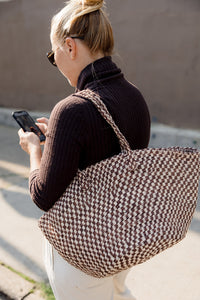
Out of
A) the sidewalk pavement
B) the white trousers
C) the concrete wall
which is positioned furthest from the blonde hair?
the concrete wall

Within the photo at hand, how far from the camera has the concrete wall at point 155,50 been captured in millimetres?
4355

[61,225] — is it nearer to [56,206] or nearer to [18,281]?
[56,206]

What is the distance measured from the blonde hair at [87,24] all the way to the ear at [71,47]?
2cm

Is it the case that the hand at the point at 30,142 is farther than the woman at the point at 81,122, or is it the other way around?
the hand at the point at 30,142

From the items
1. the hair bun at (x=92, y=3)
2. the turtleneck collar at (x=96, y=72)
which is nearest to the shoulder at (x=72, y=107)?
the turtleneck collar at (x=96, y=72)

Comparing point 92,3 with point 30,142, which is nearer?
point 92,3

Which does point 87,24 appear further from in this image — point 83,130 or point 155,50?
point 155,50

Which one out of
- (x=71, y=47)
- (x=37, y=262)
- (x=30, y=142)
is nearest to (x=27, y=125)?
(x=30, y=142)

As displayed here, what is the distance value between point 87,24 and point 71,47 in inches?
4.0

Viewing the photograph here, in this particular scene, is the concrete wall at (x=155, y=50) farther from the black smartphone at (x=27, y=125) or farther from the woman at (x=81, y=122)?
the woman at (x=81, y=122)

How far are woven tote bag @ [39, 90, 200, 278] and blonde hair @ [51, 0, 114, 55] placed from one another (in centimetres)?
22

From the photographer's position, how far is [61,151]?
1097 mm

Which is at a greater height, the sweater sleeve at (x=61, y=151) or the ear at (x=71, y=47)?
the ear at (x=71, y=47)

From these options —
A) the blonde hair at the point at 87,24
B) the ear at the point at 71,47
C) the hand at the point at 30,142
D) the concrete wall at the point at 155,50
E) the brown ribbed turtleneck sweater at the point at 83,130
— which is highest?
the blonde hair at the point at 87,24
